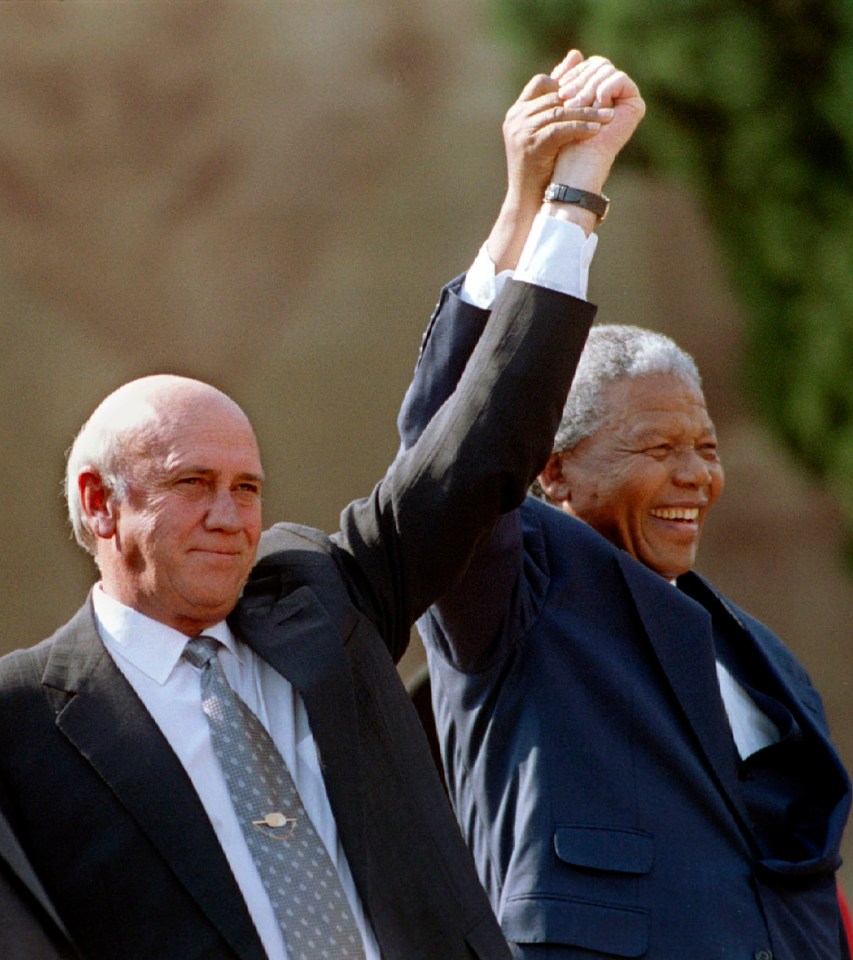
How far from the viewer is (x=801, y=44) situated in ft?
18.4

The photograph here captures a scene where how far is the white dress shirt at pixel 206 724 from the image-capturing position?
224 cm

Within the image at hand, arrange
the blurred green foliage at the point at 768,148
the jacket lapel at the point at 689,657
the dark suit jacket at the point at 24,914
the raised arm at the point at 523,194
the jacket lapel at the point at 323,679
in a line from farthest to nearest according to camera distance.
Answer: the blurred green foliage at the point at 768,148 < the jacket lapel at the point at 689,657 < the raised arm at the point at 523,194 < the jacket lapel at the point at 323,679 < the dark suit jacket at the point at 24,914

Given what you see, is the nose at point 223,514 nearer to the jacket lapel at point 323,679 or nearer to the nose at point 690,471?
the jacket lapel at point 323,679

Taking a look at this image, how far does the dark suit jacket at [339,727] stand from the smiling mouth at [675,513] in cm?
68

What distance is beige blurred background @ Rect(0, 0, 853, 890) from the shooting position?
5336mm

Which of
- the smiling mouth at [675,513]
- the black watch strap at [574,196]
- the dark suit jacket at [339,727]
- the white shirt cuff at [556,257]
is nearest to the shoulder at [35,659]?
the dark suit jacket at [339,727]

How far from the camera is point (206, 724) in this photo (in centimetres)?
232

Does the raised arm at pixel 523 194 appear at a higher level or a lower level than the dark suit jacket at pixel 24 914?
higher

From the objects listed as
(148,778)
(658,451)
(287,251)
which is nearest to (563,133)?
(658,451)

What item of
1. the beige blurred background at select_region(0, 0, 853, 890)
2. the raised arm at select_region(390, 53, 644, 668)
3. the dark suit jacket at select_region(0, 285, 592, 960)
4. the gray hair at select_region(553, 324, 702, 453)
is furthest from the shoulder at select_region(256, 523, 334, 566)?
the beige blurred background at select_region(0, 0, 853, 890)

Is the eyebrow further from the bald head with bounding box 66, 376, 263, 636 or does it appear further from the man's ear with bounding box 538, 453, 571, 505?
the man's ear with bounding box 538, 453, 571, 505

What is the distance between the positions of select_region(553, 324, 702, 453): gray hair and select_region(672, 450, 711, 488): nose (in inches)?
5.7

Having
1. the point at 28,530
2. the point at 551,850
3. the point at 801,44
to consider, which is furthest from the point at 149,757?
the point at 801,44

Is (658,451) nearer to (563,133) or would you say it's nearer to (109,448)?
(563,133)
